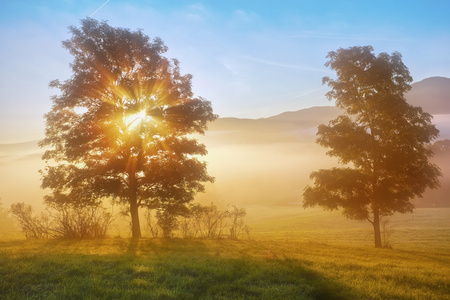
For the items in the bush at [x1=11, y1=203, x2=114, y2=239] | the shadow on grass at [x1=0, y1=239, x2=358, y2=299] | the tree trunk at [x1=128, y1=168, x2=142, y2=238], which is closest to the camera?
the shadow on grass at [x1=0, y1=239, x2=358, y2=299]

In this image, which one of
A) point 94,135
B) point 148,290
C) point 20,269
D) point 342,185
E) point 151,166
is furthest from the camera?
point 342,185

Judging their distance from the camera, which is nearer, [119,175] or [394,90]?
[119,175]

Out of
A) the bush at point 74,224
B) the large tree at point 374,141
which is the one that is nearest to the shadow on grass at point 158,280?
the bush at point 74,224

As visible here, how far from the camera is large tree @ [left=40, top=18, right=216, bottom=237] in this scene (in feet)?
59.8

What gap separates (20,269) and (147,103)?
12.4 meters

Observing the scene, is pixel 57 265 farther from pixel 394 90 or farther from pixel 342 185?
pixel 394 90

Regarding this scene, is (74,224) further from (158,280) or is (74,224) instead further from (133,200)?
(158,280)

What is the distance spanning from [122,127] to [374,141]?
16.1 m

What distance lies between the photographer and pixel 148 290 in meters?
6.89

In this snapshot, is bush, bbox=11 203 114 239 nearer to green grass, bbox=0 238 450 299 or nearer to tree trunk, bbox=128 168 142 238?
tree trunk, bbox=128 168 142 238

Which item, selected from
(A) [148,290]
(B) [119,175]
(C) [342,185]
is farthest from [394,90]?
(A) [148,290]

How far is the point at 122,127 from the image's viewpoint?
1886cm

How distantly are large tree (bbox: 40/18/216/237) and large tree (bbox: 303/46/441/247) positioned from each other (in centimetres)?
878

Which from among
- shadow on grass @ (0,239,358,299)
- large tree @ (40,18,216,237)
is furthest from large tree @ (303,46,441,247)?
shadow on grass @ (0,239,358,299)
